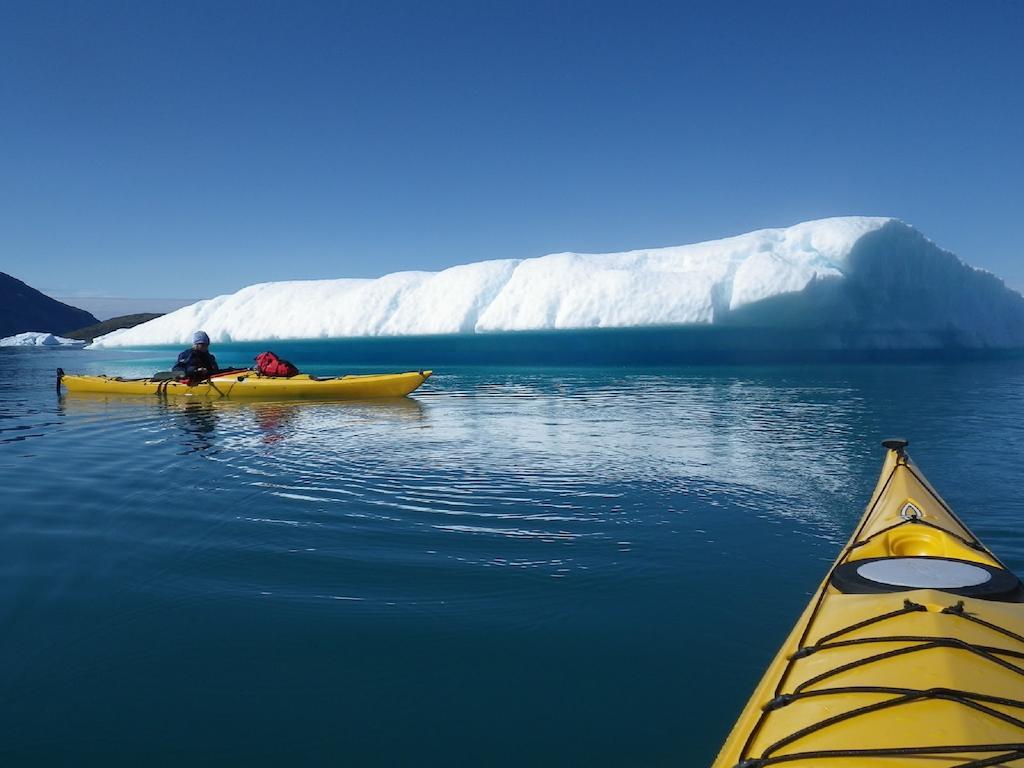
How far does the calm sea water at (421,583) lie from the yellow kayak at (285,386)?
4.11 m

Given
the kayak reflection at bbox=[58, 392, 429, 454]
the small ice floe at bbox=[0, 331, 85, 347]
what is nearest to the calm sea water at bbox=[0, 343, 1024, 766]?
the kayak reflection at bbox=[58, 392, 429, 454]

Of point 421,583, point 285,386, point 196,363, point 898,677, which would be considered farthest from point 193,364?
point 898,677

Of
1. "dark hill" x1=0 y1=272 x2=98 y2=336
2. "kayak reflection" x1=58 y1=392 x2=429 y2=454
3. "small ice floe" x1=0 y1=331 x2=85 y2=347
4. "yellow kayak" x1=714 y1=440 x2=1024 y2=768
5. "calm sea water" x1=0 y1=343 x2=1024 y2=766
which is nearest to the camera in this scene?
"yellow kayak" x1=714 y1=440 x2=1024 y2=768

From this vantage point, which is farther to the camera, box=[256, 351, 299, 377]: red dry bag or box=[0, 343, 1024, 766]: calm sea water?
box=[256, 351, 299, 377]: red dry bag

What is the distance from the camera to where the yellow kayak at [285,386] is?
12742 millimetres

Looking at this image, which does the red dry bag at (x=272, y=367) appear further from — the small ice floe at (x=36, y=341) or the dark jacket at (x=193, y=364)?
the small ice floe at (x=36, y=341)

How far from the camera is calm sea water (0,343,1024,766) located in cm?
248

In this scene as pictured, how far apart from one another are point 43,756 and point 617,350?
83.2ft

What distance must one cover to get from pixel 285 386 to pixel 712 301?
14.2 metres

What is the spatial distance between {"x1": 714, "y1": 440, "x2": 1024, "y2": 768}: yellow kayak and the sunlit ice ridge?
19.8 meters

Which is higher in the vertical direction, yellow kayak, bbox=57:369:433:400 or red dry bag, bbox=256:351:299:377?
red dry bag, bbox=256:351:299:377

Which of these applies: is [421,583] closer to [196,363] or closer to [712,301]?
[196,363]

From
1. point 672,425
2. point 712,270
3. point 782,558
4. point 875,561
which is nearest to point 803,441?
point 672,425

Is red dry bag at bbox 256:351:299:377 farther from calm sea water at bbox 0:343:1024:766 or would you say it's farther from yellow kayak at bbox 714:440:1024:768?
yellow kayak at bbox 714:440:1024:768
